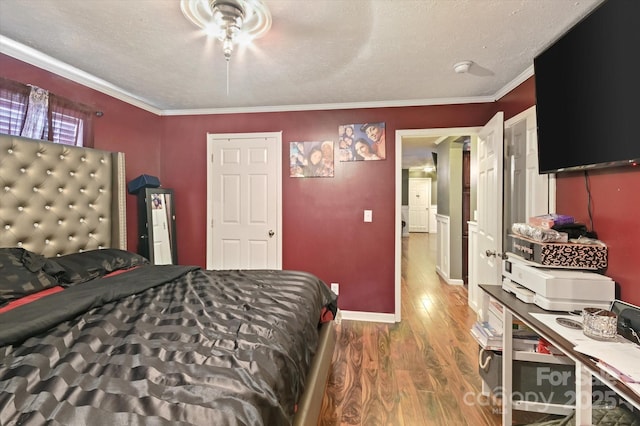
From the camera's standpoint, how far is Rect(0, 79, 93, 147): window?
1978 millimetres

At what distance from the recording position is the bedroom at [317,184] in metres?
3.12

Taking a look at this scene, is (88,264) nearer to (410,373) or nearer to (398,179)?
(410,373)

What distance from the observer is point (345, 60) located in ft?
7.28

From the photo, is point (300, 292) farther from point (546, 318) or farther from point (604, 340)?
point (604, 340)

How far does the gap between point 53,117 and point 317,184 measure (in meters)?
2.39

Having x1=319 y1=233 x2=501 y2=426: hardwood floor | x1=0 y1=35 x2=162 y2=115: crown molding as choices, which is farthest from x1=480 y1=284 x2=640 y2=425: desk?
x1=0 y1=35 x2=162 y2=115: crown molding

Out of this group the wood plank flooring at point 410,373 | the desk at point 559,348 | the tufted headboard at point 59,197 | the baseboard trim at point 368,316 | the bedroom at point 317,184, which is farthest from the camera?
the baseboard trim at point 368,316

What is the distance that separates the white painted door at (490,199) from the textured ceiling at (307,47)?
1.60ft

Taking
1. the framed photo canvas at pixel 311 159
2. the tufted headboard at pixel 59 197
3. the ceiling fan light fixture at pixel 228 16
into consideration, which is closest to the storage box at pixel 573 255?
the ceiling fan light fixture at pixel 228 16

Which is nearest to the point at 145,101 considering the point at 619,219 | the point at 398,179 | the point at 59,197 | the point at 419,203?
the point at 59,197

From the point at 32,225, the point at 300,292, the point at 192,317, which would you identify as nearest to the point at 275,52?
the point at 300,292

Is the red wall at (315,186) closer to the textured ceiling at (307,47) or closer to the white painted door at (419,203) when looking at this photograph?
the textured ceiling at (307,47)

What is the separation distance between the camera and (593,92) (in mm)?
1430

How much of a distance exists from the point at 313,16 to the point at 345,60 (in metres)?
0.60
